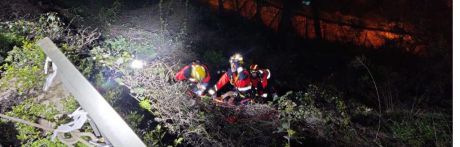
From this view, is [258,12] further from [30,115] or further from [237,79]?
[30,115]

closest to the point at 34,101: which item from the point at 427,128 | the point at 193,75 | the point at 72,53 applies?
the point at 72,53

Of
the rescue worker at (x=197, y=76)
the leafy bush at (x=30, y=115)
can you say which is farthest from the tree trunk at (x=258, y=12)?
the leafy bush at (x=30, y=115)

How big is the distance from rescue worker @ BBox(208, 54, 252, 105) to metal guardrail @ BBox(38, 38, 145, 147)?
391cm

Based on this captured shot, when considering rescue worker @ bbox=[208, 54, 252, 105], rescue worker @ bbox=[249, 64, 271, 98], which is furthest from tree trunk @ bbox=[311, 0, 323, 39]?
rescue worker @ bbox=[208, 54, 252, 105]

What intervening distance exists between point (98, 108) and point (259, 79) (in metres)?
4.80

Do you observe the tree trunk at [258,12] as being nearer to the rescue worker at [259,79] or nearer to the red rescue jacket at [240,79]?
the rescue worker at [259,79]

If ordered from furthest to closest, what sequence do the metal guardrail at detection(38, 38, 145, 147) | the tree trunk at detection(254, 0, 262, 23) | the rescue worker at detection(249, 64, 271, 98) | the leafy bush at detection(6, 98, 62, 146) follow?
the tree trunk at detection(254, 0, 262, 23) < the rescue worker at detection(249, 64, 271, 98) < the leafy bush at detection(6, 98, 62, 146) < the metal guardrail at detection(38, 38, 145, 147)

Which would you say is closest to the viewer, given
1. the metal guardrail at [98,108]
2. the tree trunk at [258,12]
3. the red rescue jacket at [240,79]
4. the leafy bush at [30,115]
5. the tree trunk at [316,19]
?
the metal guardrail at [98,108]

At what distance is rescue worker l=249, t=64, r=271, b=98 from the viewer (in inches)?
269

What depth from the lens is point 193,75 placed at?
6.66 m

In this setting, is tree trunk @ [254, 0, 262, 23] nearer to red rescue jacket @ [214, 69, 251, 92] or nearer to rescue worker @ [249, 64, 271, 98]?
rescue worker @ [249, 64, 271, 98]

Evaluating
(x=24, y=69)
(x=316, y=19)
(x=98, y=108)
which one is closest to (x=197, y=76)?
(x=24, y=69)

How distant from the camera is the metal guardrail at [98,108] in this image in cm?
221

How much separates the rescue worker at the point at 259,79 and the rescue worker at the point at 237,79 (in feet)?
0.54
